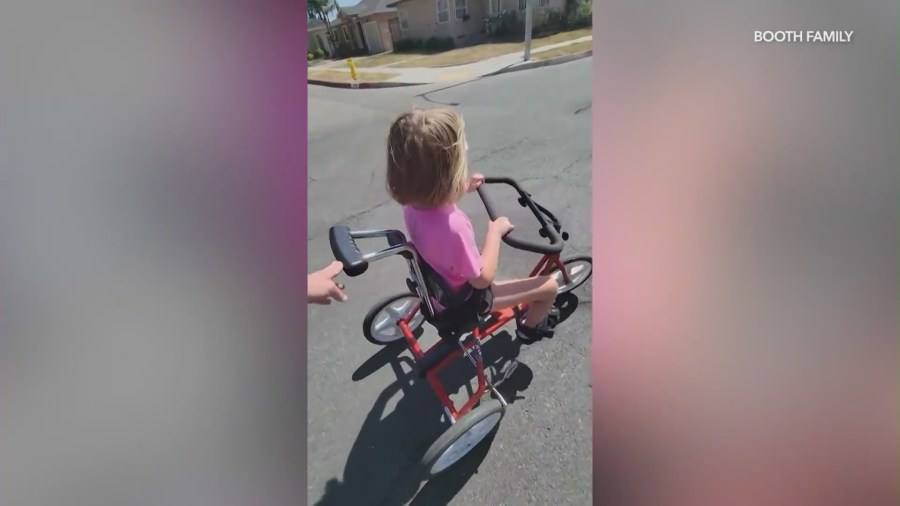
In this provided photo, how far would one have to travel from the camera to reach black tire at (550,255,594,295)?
669 mm

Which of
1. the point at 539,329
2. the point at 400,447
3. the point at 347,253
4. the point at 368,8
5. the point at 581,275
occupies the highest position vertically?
the point at 368,8

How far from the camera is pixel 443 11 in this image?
0.65m

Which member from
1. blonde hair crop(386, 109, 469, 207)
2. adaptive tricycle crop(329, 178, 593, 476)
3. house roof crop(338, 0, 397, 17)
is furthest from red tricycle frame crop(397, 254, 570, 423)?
house roof crop(338, 0, 397, 17)

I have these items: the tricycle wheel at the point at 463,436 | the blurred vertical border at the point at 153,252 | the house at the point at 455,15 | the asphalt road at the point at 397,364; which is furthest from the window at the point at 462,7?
the tricycle wheel at the point at 463,436

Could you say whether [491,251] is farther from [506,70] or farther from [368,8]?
[368,8]

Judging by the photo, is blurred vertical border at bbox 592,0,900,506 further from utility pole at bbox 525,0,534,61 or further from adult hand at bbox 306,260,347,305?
adult hand at bbox 306,260,347,305

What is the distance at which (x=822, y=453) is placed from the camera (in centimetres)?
68

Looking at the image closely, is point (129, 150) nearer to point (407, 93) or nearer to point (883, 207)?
point (407, 93)

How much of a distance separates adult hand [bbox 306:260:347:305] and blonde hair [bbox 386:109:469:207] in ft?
0.51

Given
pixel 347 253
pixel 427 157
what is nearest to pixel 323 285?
pixel 347 253

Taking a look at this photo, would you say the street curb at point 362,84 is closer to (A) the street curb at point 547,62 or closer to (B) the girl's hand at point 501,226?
(A) the street curb at point 547,62

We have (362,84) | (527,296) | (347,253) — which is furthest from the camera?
(527,296)

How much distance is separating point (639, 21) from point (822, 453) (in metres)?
0.71

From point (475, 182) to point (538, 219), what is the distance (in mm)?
132
